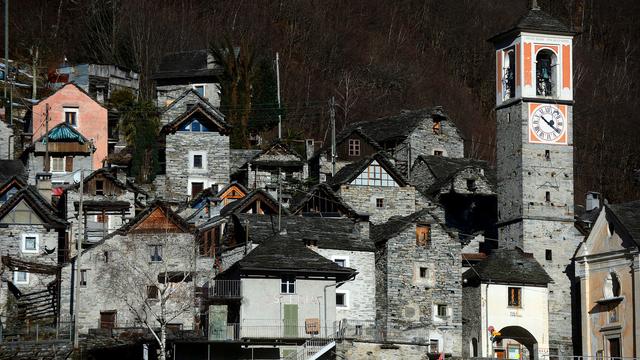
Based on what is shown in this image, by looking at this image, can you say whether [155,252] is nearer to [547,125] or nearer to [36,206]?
[36,206]

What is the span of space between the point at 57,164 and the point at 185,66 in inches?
656

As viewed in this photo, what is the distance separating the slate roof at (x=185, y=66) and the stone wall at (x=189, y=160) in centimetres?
1239

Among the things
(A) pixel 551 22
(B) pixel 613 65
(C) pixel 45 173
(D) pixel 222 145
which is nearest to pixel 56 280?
(C) pixel 45 173

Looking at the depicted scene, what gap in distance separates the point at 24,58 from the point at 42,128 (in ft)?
68.7

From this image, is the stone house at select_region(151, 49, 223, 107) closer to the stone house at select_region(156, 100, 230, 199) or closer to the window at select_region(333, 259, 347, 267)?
the stone house at select_region(156, 100, 230, 199)

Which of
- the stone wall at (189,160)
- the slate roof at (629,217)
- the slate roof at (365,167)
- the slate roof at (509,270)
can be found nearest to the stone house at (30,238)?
the stone wall at (189,160)

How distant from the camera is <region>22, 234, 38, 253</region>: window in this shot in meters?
79.6

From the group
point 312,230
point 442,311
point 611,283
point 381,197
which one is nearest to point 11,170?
point 381,197

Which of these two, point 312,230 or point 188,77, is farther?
point 188,77

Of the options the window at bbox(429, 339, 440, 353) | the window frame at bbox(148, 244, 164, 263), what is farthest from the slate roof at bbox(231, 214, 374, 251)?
the window at bbox(429, 339, 440, 353)

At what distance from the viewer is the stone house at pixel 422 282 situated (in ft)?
246

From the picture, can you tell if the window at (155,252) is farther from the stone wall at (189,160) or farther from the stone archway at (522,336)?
the stone archway at (522,336)

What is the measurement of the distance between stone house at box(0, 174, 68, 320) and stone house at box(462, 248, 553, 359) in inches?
814

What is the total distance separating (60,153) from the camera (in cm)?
9019
